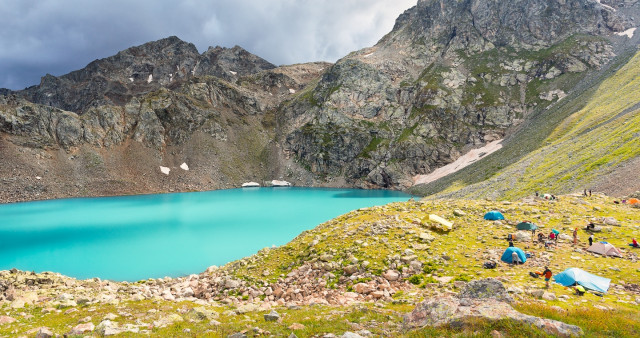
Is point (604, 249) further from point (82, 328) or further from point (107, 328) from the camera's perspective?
point (82, 328)

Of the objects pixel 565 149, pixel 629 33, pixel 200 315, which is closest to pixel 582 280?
pixel 200 315

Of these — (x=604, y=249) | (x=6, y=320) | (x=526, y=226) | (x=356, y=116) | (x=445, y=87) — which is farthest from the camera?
(x=356, y=116)

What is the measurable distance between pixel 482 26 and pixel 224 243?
632 ft

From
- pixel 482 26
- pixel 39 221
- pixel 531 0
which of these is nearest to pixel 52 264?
pixel 39 221

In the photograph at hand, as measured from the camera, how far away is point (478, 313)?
9.12 metres

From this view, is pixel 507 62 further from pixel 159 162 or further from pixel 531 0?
pixel 159 162

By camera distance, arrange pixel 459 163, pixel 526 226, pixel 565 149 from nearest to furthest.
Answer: pixel 526 226, pixel 565 149, pixel 459 163

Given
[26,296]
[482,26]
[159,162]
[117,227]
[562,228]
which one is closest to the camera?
[26,296]

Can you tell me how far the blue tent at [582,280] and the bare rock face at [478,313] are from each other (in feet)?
16.0

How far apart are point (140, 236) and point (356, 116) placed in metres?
124

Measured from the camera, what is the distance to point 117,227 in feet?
187

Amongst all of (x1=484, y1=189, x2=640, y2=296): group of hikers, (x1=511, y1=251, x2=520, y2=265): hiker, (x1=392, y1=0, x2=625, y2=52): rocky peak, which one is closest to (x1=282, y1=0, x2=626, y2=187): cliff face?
(x1=392, y1=0, x2=625, y2=52): rocky peak

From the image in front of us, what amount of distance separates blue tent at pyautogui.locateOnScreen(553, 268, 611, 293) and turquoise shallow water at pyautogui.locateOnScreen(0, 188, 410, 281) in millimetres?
31528

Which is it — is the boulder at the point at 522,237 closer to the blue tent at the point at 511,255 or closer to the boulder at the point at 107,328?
the blue tent at the point at 511,255
